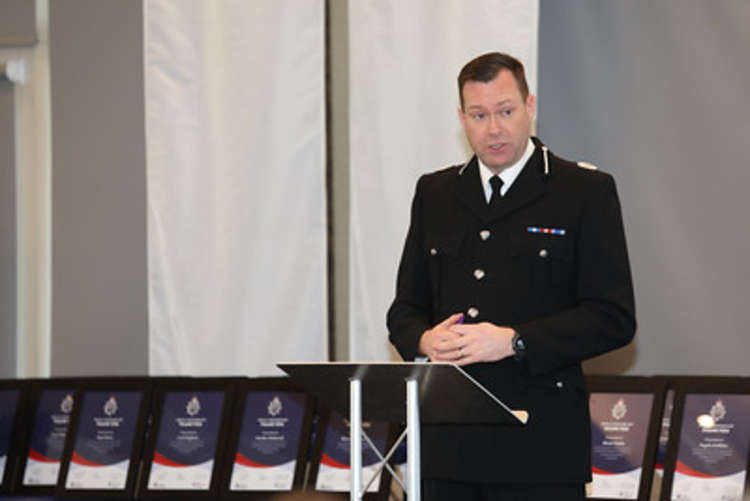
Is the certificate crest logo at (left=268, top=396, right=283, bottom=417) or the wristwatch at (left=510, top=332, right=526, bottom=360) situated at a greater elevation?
the wristwatch at (left=510, top=332, right=526, bottom=360)

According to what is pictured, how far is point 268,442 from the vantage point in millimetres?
4027

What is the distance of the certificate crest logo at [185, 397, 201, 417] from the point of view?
4.17 meters

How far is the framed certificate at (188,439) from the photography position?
405 centimetres

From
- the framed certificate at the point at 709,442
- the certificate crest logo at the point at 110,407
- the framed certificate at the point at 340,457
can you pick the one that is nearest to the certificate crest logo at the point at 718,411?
the framed certificate at the point at 709,442

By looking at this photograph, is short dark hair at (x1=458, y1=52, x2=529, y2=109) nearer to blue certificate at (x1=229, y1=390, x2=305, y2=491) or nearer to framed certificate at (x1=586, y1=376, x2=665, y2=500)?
framed certificate at (x1=586, y1=376, x2=665, y2=500)

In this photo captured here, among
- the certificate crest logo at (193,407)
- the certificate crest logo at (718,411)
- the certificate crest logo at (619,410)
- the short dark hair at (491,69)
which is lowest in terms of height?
the certificate crest logo at (193,407)

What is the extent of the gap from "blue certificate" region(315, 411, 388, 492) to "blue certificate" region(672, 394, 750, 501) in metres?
1.03

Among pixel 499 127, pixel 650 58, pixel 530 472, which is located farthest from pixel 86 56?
pixel 530 472

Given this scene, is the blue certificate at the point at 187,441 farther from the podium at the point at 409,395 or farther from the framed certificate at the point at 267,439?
the podium at the point at 409,395

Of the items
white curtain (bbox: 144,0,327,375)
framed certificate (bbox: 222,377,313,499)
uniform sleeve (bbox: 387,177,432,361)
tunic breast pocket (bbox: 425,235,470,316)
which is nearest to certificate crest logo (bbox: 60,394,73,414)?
white curtain (bbox: 144,0,327,375)

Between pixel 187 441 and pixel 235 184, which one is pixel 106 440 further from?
pixel 235 184

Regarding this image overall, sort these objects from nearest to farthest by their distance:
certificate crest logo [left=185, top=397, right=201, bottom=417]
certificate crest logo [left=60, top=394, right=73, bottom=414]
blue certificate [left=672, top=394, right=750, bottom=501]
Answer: blue certificate [left=672, top=394, right=750, bottom=501]
certificate crest logo [left=185, top=397, right=201, bottom=417]
certificate crest logo [left=60, top=394, right=73, bottom=414]

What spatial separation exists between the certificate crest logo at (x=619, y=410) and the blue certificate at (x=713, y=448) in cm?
19

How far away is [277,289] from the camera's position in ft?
14.0
